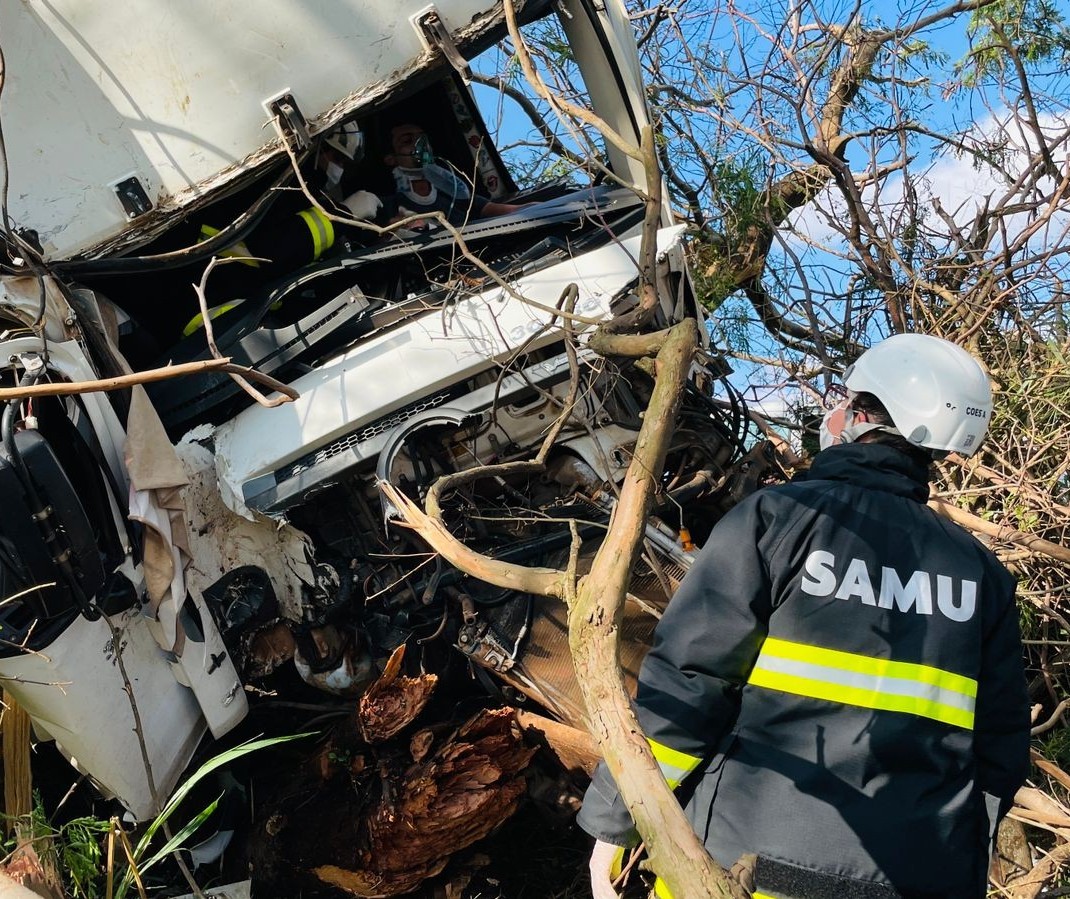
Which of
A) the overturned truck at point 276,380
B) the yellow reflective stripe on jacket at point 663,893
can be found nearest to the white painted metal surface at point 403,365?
the overturned truck at point 276,380

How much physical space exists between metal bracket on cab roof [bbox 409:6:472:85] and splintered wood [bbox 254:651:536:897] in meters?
1.83

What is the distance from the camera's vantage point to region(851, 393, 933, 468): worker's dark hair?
233 cm

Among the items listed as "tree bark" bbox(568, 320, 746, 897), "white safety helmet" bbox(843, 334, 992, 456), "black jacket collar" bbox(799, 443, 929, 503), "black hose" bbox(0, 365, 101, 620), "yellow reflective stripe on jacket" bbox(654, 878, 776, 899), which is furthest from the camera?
"black hose" bbox(0, 365, 101, 620)

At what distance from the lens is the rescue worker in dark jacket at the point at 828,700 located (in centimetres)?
195

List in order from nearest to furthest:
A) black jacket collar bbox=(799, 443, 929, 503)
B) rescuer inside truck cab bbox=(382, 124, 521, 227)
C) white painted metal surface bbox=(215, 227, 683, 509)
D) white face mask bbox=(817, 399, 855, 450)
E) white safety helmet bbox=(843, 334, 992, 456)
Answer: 1. black jacket collar bbox=(799, 443, 929, 503)
2. white safety helmet bbox=(843, 334, 992, 456)
3. white face mask bbox=(817, 399, 855, 450)
4. white painted metal surface bbox=(215, 227, 683, 509)
5. rescuer inside truck cab bbox=(382, 124, 521, 227)

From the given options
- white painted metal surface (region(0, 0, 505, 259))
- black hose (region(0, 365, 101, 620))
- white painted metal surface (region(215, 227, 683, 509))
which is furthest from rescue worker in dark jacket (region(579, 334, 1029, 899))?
white painted metal surface (region(0, 0, 505, 259))

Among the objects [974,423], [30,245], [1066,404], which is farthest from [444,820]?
[1066,404]

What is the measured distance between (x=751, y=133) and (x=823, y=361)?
113cm

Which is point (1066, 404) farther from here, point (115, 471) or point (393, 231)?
point (115, 471)

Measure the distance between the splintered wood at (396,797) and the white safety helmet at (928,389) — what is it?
1.50m

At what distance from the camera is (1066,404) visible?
3998 mm

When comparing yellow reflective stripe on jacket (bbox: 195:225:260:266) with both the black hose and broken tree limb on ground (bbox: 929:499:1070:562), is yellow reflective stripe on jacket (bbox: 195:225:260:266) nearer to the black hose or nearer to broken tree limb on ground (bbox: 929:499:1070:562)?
the black hose

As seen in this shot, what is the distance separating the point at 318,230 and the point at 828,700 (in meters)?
2.42

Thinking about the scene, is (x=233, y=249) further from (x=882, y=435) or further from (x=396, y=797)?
(x=882, y=435)
